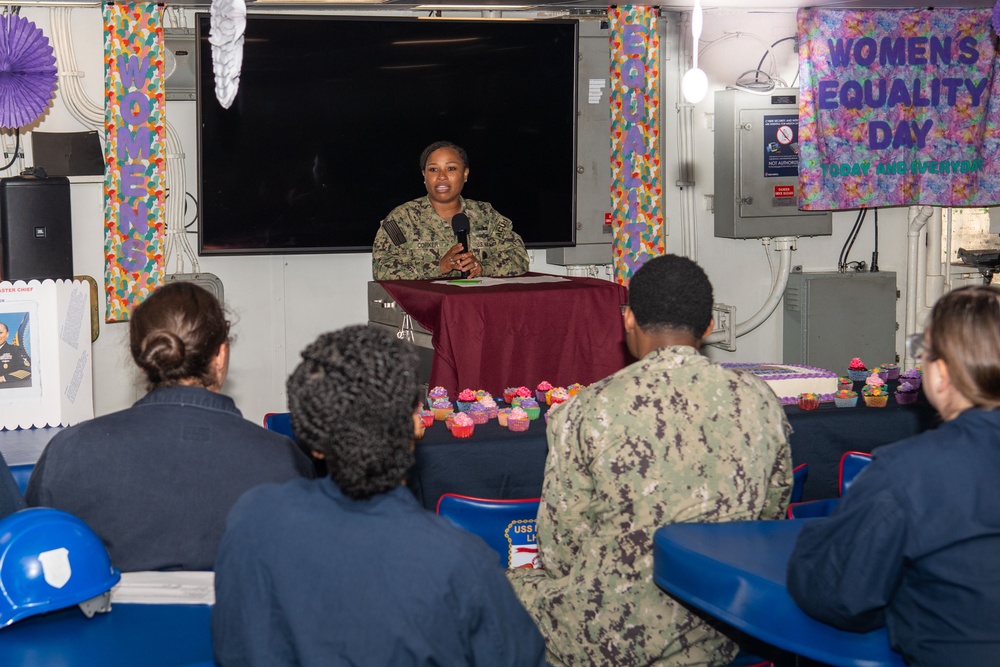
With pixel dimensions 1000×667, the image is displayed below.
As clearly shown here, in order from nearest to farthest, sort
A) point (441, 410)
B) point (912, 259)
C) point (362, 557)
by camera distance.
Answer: point (362, 557) < point (441, 410) < point (912, 259)

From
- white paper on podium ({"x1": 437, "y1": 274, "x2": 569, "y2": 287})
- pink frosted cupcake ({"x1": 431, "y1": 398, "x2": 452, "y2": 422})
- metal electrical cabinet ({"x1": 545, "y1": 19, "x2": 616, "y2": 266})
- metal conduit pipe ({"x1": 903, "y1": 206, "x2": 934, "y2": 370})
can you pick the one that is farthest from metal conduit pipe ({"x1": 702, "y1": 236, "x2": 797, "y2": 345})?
pink frosted cupcake ({"x1": 431, "y1": 398, "x2": 452, "y2": 422})

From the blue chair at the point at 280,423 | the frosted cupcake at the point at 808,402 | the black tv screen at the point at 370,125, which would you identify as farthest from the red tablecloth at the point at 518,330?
the black tv screen at the point at 370,125

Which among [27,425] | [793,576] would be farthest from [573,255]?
[793,576]

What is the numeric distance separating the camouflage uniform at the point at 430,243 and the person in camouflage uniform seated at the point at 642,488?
274cm

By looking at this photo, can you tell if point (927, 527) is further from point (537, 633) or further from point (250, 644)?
point (250, 644)

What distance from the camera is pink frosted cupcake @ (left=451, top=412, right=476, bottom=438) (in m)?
3.09

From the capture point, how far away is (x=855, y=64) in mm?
6125

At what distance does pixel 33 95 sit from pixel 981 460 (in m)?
3.82

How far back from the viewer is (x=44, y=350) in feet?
9.82

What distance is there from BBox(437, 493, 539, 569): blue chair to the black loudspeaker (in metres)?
3.07

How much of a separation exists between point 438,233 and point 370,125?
926mm

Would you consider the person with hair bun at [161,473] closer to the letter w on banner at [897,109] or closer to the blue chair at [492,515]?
the blue chair at [492,515]

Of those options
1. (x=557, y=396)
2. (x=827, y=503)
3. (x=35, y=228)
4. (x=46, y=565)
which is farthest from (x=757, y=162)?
(x=46, y=565)

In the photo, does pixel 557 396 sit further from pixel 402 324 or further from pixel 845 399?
pixel 402 324
